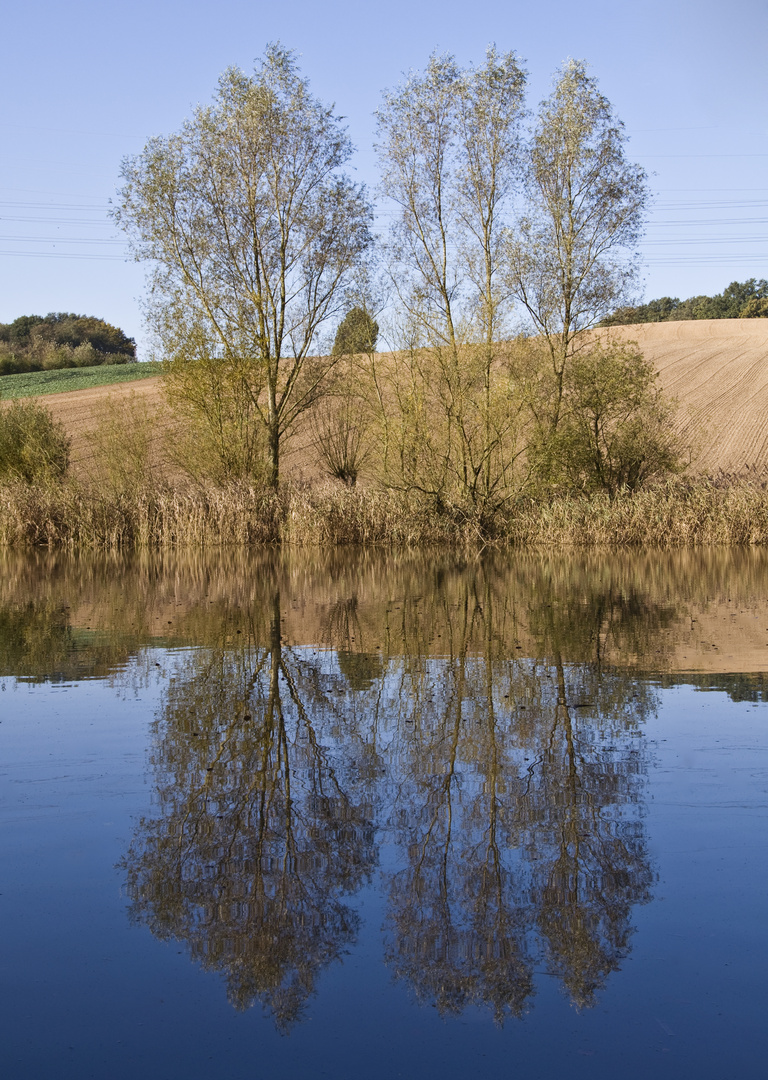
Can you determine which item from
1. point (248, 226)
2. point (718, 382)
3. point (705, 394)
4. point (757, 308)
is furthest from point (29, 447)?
point (757, 308)

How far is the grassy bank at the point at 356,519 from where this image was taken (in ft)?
72.8

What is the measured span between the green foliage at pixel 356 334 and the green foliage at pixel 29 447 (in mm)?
8992

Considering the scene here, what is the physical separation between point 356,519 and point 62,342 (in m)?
74.0

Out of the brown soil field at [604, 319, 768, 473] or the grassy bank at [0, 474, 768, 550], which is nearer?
the grassy bank at [0, 474, 768, 550]

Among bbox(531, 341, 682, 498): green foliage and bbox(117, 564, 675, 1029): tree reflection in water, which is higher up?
bbox(531, 341, 682, 498): green foliage

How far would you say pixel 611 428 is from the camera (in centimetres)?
2486

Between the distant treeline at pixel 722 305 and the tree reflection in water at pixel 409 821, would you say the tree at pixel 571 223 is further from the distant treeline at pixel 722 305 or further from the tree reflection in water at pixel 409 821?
the distant treeline at pixel 722 305

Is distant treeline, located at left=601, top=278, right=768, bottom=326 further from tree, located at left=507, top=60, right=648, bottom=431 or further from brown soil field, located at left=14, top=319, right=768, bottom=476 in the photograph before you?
tree, located at left=507, top=60, right=648, bottom=431

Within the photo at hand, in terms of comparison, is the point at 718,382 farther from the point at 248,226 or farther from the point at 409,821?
the point at 409,821

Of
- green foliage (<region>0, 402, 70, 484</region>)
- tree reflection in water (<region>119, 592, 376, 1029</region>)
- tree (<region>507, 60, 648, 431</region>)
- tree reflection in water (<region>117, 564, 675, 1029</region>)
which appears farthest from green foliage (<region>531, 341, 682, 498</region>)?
tree reflection in water (<region>119, 592, 376, 1029</region>)

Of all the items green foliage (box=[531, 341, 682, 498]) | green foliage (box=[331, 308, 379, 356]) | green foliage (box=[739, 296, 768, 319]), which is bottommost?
green foliage (box=[531, 341, 682, 498])

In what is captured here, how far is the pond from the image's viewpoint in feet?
9.37

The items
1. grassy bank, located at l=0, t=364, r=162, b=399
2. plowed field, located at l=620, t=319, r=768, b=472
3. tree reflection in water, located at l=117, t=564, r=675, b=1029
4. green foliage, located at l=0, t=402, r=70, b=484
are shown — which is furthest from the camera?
grassy bank, located at l=0, t=364, r=162, b=399

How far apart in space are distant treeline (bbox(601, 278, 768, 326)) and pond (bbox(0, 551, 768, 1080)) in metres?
73.0
